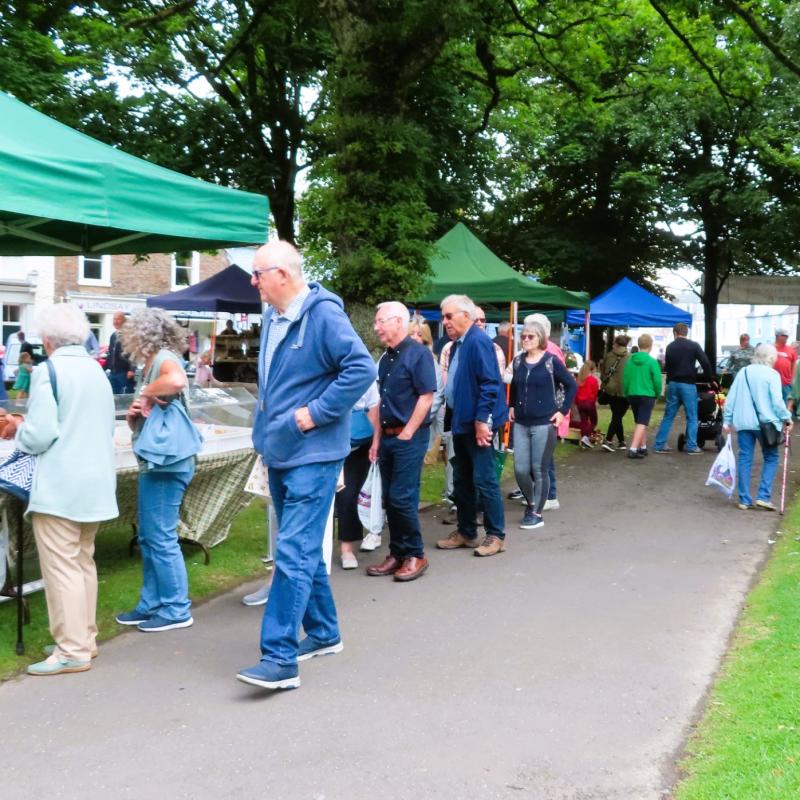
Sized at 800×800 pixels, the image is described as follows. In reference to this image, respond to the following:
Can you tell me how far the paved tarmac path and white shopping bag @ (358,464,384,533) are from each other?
0.51 m

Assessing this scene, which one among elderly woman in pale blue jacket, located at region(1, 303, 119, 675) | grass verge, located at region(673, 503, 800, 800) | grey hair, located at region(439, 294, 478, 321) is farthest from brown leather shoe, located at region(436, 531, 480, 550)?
elderly woman in pale blue jacket, located at region(1, 303, 119, 675)

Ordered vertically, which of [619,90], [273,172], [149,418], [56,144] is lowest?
[149,418]

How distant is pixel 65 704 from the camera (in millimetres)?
4141

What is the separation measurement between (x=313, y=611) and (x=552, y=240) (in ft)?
77.4

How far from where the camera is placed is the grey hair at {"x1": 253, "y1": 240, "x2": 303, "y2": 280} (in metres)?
4.22

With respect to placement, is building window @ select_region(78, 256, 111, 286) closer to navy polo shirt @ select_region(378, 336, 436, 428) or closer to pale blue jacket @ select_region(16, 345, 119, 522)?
navy polo shirt @ select_region(378, 336, 436, 428)

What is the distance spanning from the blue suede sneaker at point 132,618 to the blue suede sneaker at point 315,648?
3.51 feet

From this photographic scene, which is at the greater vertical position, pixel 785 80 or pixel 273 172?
pixel 785 80

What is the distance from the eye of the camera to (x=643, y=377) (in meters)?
12.9

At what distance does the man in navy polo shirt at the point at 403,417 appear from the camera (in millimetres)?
6168

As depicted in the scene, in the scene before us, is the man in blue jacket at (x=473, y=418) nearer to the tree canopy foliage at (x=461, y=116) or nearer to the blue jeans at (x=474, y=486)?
the blue jeans at (x=474, y=486)

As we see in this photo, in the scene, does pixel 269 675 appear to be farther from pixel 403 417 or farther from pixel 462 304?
pixel 462 304

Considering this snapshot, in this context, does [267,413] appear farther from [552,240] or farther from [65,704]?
[552,240]

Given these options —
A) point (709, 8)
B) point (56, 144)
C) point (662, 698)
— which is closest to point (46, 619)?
point (56, 144)
